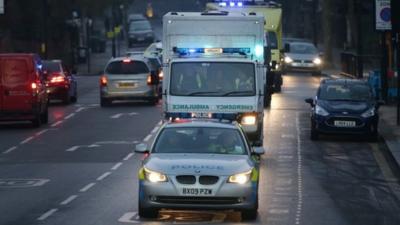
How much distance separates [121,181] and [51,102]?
2370cm

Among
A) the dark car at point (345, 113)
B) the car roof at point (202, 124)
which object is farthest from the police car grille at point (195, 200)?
the dark car at point (345, 113)

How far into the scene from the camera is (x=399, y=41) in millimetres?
36594

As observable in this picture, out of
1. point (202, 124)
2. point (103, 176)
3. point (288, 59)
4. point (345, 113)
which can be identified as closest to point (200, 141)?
point (202, 124)

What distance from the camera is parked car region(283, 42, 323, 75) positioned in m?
66.1

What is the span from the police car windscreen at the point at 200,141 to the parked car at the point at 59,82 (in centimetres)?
2546

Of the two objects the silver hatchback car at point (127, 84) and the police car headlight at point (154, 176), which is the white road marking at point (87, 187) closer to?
the police car headlight at point (154, 176)

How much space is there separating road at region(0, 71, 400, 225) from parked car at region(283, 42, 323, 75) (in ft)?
85.7

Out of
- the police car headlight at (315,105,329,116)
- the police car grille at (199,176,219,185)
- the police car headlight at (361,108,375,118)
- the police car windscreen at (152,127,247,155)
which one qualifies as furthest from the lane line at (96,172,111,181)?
the police car headlight at (361,108,375,118)

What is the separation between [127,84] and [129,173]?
61.2ft

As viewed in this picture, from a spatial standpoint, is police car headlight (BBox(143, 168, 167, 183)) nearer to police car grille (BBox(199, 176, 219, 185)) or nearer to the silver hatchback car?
police car grille (BBox(199, 176, 219, 185))

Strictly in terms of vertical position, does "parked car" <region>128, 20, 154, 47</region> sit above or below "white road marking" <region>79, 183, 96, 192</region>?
below

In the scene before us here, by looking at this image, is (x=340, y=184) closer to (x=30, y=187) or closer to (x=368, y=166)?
(x=368, y=166)

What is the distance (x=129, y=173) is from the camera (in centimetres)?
2400

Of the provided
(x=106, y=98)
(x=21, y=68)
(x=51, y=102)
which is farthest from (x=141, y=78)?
(x=21, y=68)
